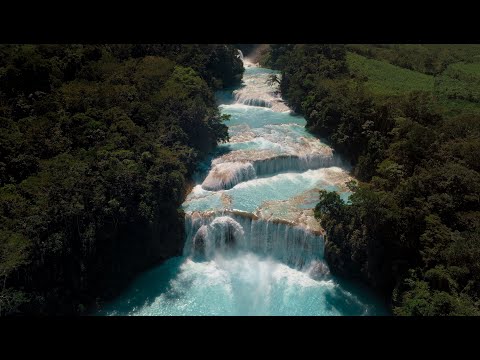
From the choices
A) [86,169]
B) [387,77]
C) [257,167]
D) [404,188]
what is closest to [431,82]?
[387,77]

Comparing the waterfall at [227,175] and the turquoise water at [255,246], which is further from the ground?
the waterfall at [227,175]

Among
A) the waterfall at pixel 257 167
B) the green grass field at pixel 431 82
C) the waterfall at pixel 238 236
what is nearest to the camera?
the waterfall at pixel 238 236

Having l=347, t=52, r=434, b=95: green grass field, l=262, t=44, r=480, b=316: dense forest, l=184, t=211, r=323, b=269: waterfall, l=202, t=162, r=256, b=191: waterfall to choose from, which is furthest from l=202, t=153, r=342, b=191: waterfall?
l=347, t=52, r=434, b=95: green grass field

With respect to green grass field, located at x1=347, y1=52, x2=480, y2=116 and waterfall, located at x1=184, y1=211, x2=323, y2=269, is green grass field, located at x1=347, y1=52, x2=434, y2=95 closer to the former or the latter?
green grass field, located at x1=347, y1=52, x2=480, y2=116

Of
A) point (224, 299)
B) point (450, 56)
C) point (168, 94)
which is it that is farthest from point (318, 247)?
point (450, 56)

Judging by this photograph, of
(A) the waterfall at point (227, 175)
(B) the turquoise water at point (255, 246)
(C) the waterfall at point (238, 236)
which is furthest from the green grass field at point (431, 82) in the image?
(C) the waterfall at point (238, 236)

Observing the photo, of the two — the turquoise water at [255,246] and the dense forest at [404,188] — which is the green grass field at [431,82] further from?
the turquoise water at [255,246]
